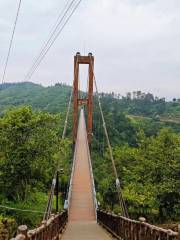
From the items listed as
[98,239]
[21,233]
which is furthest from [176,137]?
[21,233]

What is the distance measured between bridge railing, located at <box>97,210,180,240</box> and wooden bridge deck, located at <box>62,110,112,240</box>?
371 millimetres

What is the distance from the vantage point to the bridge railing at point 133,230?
24.0ft

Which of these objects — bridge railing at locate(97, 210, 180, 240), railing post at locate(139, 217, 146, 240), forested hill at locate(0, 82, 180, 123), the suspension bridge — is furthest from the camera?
forested hill at locate(0, 82, 180, 123)

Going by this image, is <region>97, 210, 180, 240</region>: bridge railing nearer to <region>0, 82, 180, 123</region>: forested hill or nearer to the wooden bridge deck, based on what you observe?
the wooden bridge deck

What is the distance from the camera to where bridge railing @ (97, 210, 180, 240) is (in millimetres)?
7324

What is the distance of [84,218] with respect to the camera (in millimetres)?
22516

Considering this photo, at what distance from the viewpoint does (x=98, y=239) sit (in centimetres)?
1385

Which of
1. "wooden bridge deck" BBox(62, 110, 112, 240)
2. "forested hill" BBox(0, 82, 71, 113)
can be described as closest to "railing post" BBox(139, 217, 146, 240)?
"wooden bridge deck" BBox(62, 110, 112, 240)

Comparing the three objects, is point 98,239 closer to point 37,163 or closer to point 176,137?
point 37,163

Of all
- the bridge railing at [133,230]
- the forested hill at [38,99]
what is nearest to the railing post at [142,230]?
the bridge railing at [133,230]

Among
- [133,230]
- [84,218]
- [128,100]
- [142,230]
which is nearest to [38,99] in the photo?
[128,100]

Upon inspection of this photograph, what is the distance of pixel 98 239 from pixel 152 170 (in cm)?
1751

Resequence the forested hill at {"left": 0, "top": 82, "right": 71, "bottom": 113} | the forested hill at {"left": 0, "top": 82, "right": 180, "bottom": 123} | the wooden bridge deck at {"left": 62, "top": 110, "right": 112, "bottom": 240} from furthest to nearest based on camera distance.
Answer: the forested hill at {"left": 0, "top": 82, "right": 180, "bottom": 123}
the forested hill at {"left": 0, "top": 82, "right": 71, "bottom": 113}
the wooden bridge deck at {"left": 62, "top": 110, "right": 112, "bottom": 240}

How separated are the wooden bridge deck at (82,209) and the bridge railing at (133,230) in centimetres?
37
